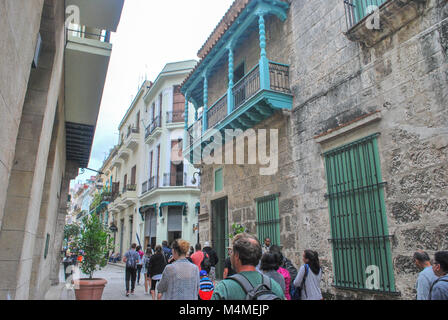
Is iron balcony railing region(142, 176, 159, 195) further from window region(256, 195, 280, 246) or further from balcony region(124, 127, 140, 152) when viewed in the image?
window region(256, 195, 280, 246)

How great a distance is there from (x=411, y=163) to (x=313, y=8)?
449 cm

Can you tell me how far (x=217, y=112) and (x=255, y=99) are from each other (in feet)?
8.75

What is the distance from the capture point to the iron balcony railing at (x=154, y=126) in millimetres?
22598

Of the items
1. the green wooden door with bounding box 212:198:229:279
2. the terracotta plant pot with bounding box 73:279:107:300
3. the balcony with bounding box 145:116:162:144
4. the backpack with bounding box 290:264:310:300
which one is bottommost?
the terracotta plant pot with bounding box 73:279:107:300

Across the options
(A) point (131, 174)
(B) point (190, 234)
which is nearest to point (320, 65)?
(B) point (190, 234)

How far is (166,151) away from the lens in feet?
70.9

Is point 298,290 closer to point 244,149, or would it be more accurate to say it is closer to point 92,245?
point 92,245

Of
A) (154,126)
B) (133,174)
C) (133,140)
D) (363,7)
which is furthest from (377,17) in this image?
(133,174)

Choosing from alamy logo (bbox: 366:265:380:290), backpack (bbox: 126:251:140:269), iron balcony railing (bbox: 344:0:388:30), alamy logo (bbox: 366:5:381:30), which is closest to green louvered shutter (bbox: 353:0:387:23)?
iron balcony railing (bbox: 344:0:388:30)

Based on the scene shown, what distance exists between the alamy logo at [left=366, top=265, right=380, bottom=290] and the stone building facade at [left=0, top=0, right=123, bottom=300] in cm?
508

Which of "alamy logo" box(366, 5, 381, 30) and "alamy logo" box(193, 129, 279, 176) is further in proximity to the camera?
"alamy logo" box(193, 129, 279, 176)

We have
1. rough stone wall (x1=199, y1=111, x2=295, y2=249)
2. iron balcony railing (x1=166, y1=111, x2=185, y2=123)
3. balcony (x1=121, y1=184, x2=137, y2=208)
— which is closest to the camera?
rough stone wall (x1=199, y1=111, x2=295, y2=249)

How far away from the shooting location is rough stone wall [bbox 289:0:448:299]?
194 inches
